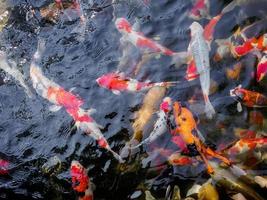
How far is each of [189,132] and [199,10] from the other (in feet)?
6.48

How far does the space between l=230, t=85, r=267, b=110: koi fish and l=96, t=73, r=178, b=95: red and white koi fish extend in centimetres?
79

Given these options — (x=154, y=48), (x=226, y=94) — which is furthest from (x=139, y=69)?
(x=226, y=94)

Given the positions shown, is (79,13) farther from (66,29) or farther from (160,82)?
(160,82)

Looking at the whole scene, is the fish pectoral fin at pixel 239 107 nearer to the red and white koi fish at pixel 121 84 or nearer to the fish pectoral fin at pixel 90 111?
the red and white koi fish at pixel 121 84

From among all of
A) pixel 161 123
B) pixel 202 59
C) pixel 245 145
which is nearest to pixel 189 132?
pixel 161 123

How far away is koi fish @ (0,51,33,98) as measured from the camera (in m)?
5.89

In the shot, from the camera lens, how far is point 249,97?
15.8ft

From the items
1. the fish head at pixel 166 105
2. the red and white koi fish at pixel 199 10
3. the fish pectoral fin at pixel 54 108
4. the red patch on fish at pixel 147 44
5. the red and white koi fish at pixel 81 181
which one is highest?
the red and white koi fish at pixel 199 10

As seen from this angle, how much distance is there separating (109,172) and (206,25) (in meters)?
2.36

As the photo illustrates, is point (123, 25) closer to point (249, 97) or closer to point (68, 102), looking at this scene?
point (68, 102)

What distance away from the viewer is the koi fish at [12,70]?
19.3 ft

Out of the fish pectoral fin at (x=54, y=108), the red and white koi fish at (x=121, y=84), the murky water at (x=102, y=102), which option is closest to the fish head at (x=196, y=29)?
the murky water at (x=102, y=102)

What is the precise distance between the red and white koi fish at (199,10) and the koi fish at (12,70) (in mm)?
2504

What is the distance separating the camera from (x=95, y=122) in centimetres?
521
